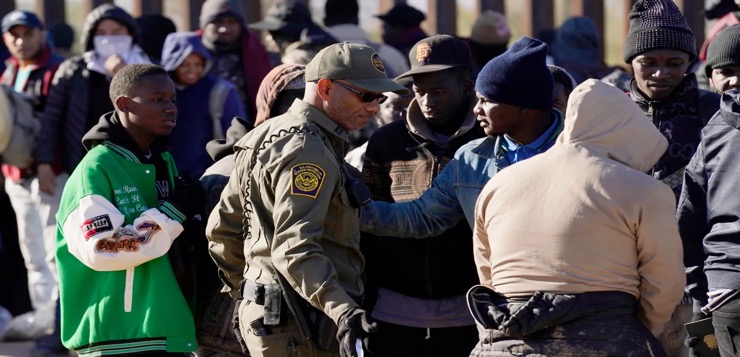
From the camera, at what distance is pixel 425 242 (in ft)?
19.0

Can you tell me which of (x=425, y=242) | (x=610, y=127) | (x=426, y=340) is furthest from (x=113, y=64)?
(x=610, y=127)

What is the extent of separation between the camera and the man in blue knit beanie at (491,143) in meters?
5.37

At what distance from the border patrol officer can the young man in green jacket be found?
1.20 feet

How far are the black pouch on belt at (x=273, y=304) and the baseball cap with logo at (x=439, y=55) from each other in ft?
4.34

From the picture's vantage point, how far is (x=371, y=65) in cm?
516

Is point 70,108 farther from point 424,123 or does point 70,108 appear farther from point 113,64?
point 424,123

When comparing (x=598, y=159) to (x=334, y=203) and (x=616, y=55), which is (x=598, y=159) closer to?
(x=334, y=203)

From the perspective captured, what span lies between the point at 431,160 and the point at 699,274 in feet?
3.94

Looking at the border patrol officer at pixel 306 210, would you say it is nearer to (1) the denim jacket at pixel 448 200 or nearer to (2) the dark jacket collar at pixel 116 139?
(1) the denim jacket at pixel 448 200

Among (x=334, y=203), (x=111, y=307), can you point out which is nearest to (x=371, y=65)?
(x=334, y=203)

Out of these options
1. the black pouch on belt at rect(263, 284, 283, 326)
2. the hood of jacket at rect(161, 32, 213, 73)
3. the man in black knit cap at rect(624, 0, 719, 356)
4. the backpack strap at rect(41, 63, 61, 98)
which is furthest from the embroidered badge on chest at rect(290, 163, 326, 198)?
the backpack strap at rect(41, 63, 61, 98)

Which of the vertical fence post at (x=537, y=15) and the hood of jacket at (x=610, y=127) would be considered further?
the vertical fence post at (x=537, y=15)

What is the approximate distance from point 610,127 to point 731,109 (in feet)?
1.89

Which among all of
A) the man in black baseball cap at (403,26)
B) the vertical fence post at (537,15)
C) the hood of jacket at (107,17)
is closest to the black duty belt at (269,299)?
the hood of jacket at (107,17)
